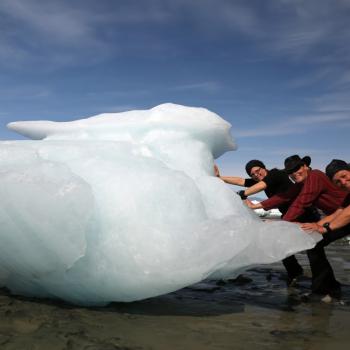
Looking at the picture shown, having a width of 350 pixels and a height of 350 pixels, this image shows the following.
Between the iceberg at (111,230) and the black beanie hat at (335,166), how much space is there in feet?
2.47

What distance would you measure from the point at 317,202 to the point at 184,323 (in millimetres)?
2292

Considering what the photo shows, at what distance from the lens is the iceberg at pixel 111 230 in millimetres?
3559

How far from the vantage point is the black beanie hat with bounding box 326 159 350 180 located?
455cm

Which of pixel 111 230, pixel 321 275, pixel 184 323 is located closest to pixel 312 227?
pixel 321 275

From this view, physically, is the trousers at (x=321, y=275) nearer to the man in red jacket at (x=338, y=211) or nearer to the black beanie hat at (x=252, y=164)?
the man in red jacket at (x=338, y=211)

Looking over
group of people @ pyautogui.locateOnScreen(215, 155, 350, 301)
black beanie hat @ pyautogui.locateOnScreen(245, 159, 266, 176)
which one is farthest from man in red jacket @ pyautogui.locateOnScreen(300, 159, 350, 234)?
black beanie hat @ pyautogui.locateOnScreen(245, 159, 266, 176)

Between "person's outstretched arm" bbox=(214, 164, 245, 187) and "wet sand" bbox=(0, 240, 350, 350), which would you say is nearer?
"wet sand" bbox=(0, 240, 350, 350)

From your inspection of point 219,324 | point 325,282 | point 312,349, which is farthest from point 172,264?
point 325,282

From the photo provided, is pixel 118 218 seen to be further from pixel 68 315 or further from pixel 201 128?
pixel 201 128

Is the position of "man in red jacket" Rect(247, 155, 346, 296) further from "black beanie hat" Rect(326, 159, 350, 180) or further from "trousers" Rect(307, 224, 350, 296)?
"black beanie hat" Rect(326, 159, 350, 180)

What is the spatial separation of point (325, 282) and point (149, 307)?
223 centimetres

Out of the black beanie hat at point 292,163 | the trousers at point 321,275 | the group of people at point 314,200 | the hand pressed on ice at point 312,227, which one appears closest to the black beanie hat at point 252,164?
the group of people at point 314,200

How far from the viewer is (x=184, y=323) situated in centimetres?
374

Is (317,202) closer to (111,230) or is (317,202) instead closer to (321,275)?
(321,275)
